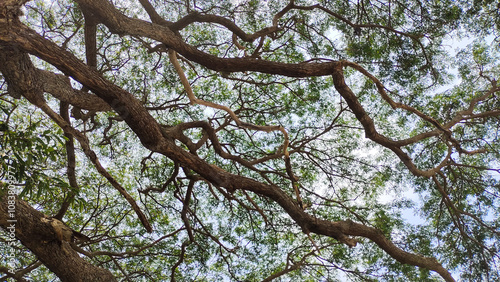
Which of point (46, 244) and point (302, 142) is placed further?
point (302, 142)

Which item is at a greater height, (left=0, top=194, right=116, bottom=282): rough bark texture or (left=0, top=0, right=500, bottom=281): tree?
(left=0, top=0, right=500, bottom=281): tree

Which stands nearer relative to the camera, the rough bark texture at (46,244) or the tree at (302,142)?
the rough bark texture at (46,244)

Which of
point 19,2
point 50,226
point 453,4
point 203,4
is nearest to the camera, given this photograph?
point 19,2

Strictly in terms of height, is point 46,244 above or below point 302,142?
below

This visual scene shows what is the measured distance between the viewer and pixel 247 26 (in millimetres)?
5867

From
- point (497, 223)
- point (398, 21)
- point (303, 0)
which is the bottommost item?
point (497, 223)

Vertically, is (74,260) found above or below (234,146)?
below

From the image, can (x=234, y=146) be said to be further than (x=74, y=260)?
Yes

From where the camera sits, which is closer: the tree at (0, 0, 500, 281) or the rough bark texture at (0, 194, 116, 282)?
the rough bark texture at (0, 194, 116, 282)

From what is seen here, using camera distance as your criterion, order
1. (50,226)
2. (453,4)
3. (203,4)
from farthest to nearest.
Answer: (203,4), (453,4), (50,226)

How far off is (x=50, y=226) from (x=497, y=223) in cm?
515

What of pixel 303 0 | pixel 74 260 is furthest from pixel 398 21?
pixel 74 260

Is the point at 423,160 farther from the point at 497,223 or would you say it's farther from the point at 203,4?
the point at 203,4

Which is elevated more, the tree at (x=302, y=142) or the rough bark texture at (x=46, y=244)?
the tree at (x=302, y=142)
